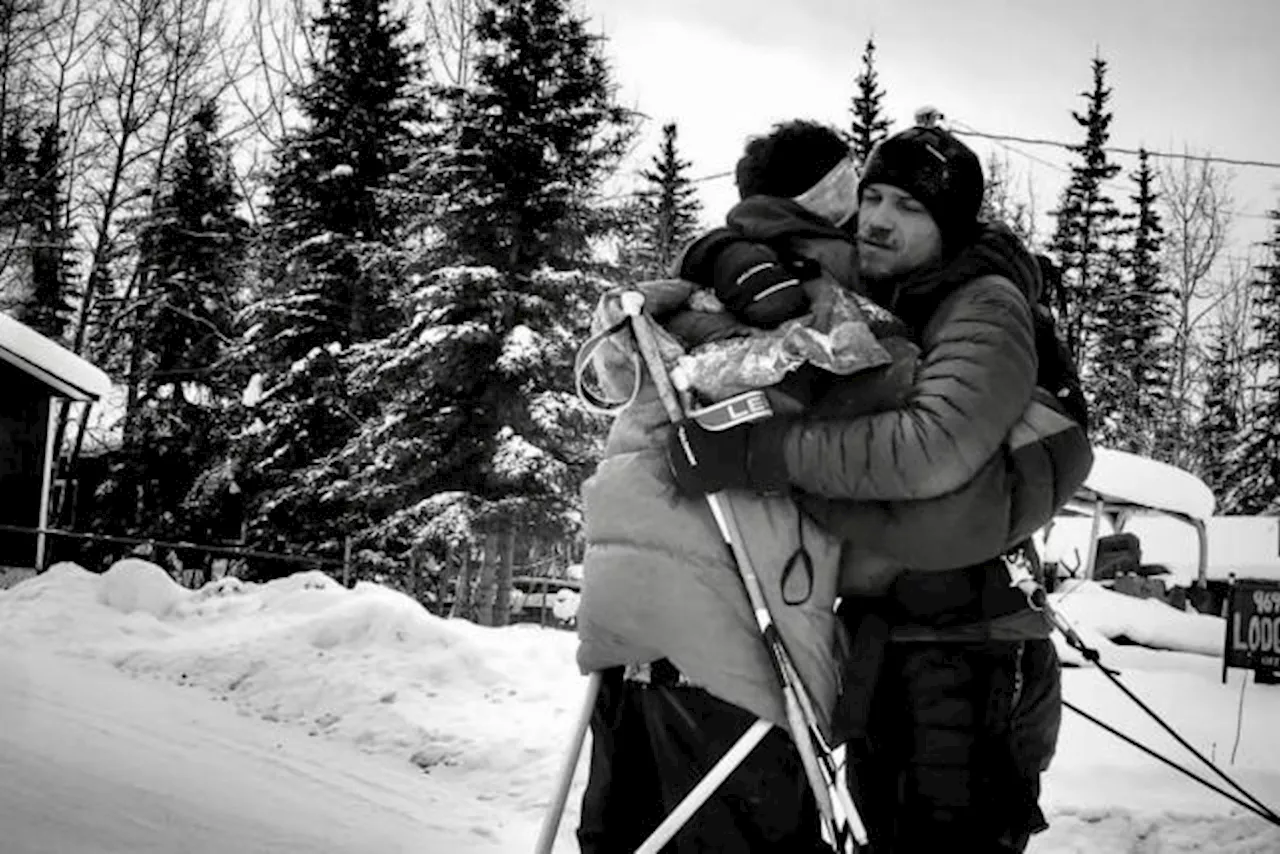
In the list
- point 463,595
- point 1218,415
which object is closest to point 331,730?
point 463,595

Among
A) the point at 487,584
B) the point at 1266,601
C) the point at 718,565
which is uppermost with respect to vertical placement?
the point at 718,565

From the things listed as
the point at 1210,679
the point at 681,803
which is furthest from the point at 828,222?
the point at 1210,679

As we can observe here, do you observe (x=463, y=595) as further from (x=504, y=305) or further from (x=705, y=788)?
(x=705, y=788)

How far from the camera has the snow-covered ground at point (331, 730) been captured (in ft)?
11.8

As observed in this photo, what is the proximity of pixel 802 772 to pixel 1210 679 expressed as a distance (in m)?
8.51

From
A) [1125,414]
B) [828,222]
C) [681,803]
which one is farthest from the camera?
[1125,414]

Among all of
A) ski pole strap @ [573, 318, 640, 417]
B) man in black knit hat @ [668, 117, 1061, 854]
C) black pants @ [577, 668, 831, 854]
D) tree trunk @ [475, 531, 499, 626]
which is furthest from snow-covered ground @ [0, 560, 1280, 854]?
tree trunk @ [475, 531, 499, 626]

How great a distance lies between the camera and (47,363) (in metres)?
17.9

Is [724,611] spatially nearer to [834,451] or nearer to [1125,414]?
[834,451]

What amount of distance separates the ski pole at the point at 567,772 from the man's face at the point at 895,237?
117cm

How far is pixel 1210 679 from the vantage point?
29.4 ft

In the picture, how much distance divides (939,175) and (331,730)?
5.03 m

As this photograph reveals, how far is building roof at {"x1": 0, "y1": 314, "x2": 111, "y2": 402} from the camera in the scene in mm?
17656

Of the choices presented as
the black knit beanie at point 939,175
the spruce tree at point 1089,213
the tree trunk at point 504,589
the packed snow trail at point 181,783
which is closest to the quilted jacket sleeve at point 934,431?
the black knit beanie at point 939,175
